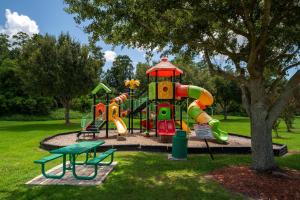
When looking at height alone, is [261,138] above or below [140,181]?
above

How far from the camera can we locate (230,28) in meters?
10.0

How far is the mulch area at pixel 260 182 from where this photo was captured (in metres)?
7.25

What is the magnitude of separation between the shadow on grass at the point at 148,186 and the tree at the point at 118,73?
67.0 meters

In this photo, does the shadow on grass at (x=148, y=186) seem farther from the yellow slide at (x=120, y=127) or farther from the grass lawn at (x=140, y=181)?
the yellow slide at (x=120, y=127)

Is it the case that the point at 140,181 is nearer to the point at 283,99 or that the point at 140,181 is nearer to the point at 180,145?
the point at 180,145

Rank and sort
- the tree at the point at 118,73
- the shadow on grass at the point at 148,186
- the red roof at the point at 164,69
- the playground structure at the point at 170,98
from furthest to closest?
1. the tree at the point at 118,73
2. the red roof at the point at 164,69
3. the playground structure at the point at 170,98
4. the shadow on grass at the point at 148,186

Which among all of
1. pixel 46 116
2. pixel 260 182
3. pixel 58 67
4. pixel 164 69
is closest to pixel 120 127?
pixel 164 69

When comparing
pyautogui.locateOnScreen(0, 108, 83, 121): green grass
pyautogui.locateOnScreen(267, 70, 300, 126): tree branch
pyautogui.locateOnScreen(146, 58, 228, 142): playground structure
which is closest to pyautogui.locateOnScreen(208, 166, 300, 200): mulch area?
pyautogui.locateOnScreen(267, 70, 300, 126): tree branch

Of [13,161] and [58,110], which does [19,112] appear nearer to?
[58,110]

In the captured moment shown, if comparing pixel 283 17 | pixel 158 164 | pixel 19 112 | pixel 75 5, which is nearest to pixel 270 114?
pixel 283 17

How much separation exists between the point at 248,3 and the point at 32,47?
2819 cm

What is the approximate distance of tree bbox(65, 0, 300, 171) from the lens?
30.2 ft

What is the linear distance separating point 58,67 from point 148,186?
24.6 metres

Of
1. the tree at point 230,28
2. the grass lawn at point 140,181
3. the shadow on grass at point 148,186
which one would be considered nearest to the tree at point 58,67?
the grass lawn at point 140,181
